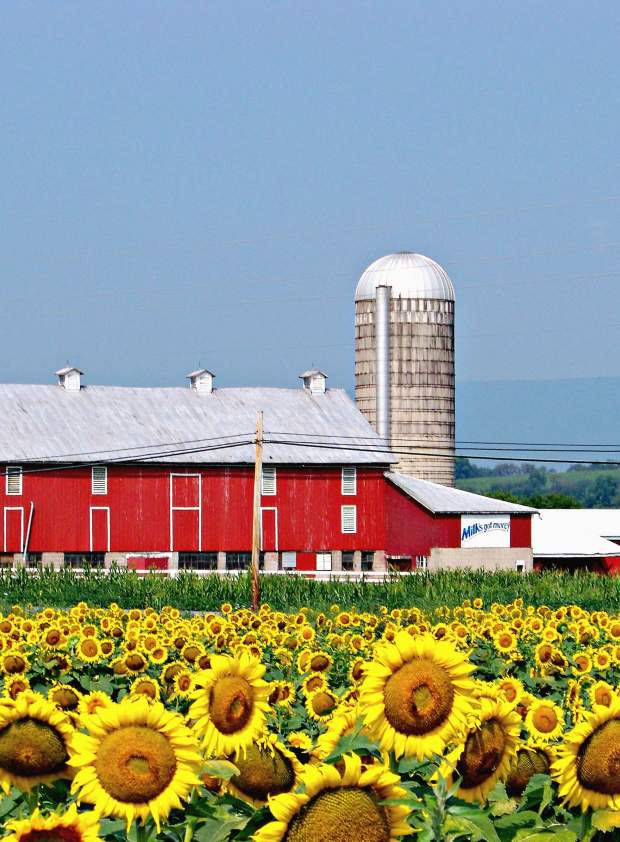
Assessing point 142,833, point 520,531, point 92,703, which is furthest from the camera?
point 520,531

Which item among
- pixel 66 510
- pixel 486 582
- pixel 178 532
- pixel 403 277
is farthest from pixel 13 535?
pixel 403 277

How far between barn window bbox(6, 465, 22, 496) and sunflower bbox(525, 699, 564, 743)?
53253 millimetres

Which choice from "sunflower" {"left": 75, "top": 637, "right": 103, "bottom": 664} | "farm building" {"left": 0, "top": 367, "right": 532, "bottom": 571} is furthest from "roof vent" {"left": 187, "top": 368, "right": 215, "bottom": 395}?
"sunflower" {"left": 75, "top": 637, "right": 103, "bottom": 664}

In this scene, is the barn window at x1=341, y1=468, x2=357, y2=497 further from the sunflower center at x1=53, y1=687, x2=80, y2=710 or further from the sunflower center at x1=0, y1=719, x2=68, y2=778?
the sunflower center at x1=0, y1=719, x2=68, y2=778

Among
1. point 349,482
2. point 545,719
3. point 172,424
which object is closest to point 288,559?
point 349,482

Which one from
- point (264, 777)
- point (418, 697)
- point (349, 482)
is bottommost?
point (264, 777)

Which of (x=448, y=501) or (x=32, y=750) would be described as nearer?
(x=32, y=750)

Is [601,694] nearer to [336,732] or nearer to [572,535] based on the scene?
[336,732]

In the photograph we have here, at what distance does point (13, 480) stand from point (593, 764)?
55667 mm

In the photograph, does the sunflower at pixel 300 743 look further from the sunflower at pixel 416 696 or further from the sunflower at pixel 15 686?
the sunflower at pixel 15 686

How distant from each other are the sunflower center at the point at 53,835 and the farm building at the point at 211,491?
5466 centimetres

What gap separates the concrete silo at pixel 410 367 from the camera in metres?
80.6

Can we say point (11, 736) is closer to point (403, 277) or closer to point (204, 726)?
point (204, 726)

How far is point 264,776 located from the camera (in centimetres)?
483
